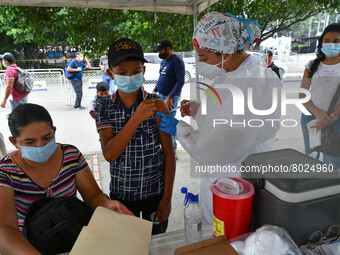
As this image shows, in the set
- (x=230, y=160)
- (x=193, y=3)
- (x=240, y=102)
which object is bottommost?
(x=230, y=160)

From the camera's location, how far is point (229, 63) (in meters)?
1.51

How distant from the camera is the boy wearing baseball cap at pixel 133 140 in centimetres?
150

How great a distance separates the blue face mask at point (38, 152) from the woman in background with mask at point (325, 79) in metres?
2.39

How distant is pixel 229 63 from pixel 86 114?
6370 millimetres

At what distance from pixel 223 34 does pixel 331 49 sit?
1.80 m

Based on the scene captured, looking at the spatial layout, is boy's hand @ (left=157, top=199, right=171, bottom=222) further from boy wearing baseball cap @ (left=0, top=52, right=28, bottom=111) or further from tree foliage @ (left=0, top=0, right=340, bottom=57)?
boy wearing baseball cap @ (left=0, top=52, right=28, bottom=111)

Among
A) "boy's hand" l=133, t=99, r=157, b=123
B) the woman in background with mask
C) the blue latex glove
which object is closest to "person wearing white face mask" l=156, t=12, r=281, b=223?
the blue latex glove

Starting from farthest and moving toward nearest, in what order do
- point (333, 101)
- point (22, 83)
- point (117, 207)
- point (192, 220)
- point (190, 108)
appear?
point (22, 83) → point (333, 101) → point (190, 108) → point (117, 207) → point (192, 220)

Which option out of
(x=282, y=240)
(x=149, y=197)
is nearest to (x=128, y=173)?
(x=149, y=197)

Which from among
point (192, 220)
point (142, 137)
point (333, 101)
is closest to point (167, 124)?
point (142, 137)

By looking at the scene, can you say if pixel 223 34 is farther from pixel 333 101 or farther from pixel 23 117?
pixel 333 101

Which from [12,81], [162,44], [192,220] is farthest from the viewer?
[12,81]

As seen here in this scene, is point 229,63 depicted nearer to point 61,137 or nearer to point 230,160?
point 230,160

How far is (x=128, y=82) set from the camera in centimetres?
155
